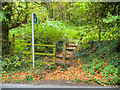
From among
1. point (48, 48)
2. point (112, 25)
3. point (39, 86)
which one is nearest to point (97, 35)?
point (112, 25)

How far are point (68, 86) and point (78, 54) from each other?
7.02 feet

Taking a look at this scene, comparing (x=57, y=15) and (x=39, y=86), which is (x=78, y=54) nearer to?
(x=39, y=86)

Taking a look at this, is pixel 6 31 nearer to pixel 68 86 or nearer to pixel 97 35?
pixel 68 86

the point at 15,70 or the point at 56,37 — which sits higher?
the point at 56,37

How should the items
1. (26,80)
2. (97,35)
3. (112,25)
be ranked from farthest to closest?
(97,35)
(112,25)
(26,80)

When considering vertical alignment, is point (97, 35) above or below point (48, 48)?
above

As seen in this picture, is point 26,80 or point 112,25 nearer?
point 26,80

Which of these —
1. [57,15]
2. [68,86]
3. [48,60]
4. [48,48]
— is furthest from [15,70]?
[57,15]

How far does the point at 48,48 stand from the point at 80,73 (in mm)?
1780

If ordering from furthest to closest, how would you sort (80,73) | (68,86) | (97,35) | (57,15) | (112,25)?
1. (57,15)
2. (97,35)
3. (112,25)
4. (80,73)
5. (68,86)

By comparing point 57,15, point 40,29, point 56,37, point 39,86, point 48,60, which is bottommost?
point 39,86

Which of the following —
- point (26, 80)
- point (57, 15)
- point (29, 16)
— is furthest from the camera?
point (57, 15)

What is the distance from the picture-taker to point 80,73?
395 cm

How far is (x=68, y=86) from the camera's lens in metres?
3.26
